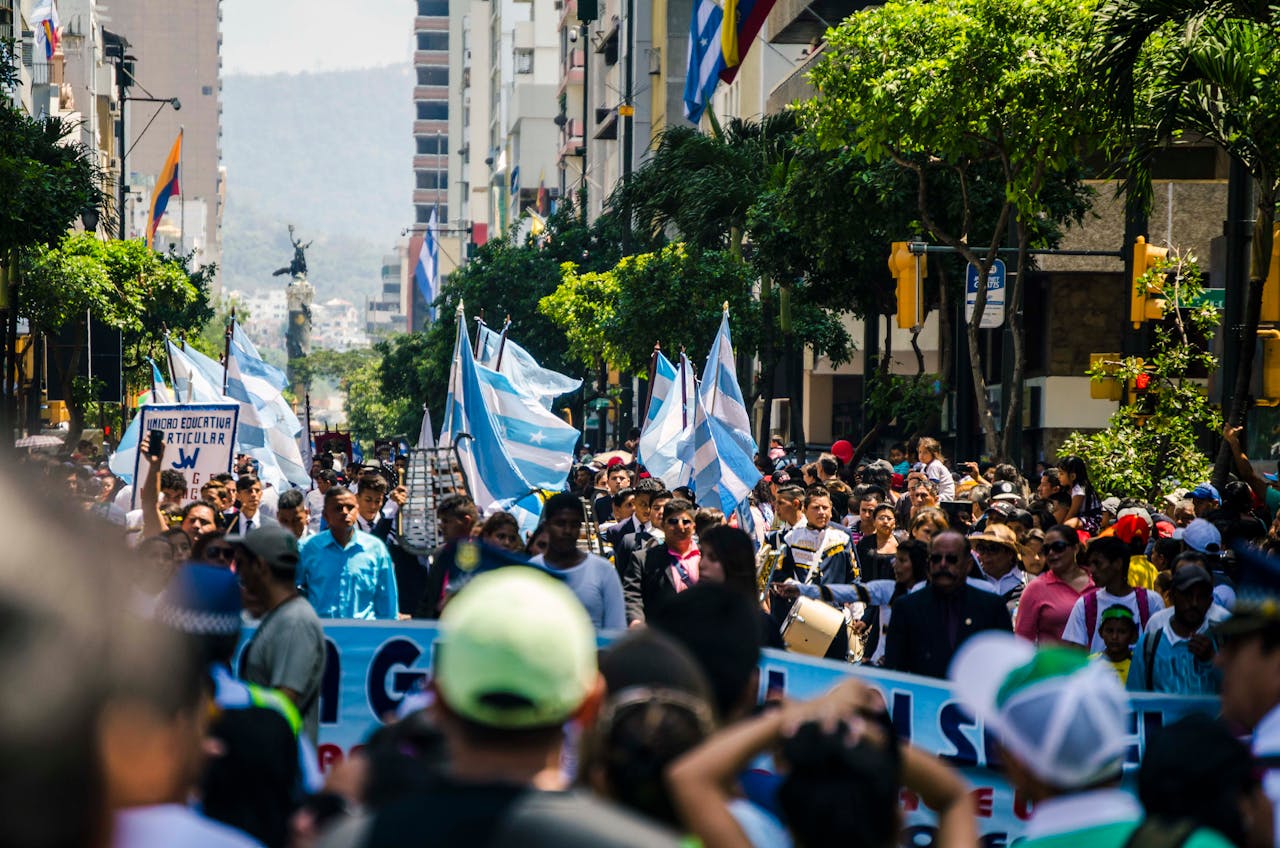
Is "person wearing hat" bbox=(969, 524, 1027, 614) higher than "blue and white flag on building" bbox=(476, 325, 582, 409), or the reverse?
"blue and white flag on building" bbox=(476, 325, 582, 409)

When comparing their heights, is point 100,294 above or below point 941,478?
above

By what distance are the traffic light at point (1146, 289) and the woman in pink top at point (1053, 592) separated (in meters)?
8.32

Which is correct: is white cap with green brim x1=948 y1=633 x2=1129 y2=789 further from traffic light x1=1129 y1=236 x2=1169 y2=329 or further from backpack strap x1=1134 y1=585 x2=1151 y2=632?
traffic light x1=1129 y1=236 x2=1169 y2=329

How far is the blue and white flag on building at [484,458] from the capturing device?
15312mm

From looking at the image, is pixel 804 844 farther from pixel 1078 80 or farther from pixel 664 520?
pixel 1078 80

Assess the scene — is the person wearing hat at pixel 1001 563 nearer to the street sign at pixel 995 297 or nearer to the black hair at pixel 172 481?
the black hair at pixel 172 481

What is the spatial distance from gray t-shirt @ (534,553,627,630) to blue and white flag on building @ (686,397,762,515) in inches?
291

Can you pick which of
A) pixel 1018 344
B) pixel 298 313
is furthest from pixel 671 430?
pixel 298 313

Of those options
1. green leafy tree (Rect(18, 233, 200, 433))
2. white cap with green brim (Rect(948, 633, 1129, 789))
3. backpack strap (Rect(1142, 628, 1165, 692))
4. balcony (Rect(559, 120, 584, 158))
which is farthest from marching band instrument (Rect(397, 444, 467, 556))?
balcony (Rect(559, 120, 584, 158))

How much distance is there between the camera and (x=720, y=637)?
13.7 ft

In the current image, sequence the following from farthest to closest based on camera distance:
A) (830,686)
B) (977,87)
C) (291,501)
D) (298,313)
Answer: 1. (298,313)
2. (977,87)
3. (291,501)
4. (830,686)

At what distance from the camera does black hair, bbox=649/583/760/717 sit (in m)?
4.12

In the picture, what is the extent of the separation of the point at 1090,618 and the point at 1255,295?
7.17 m

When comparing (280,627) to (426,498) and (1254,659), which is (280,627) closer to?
(1254,659)
